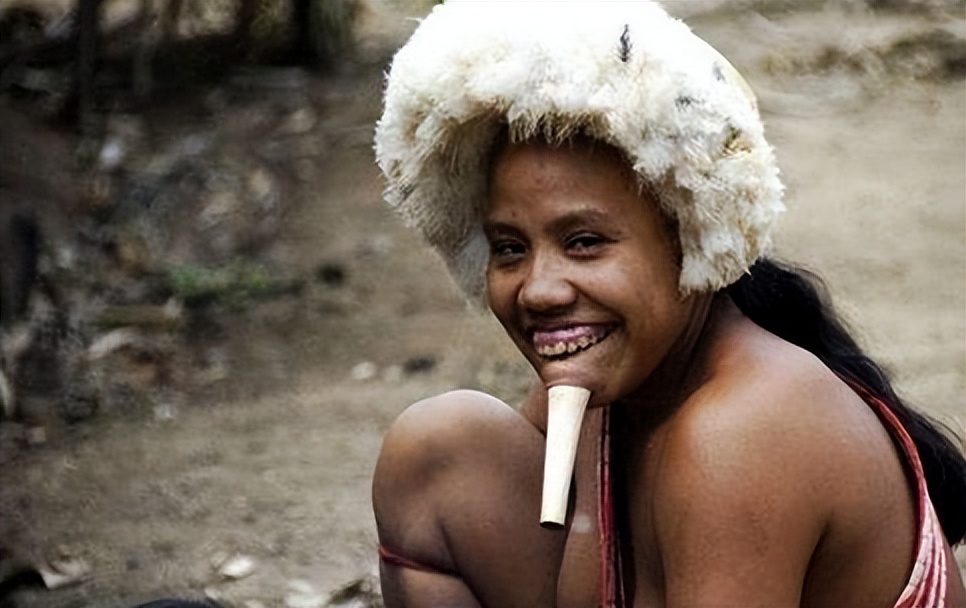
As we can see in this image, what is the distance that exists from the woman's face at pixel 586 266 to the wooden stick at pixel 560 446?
0.8 inches

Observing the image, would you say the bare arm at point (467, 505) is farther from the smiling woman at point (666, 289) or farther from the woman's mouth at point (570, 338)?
the woman's mouth at point (570, 338)

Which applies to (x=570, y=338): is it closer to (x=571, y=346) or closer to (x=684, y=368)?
(x=571, y=346)

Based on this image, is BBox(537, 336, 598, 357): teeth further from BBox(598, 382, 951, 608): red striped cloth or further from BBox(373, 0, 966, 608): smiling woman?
BBox(598, 382, 951, 608): red striped cloth

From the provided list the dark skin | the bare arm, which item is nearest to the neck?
the dark skin

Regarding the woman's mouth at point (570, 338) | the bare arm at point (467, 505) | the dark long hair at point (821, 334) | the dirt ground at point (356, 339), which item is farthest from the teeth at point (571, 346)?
the dirt ground at point (356, 339)

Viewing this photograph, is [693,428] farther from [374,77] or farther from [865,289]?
[374,77]

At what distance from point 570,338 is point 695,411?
0.51 ft

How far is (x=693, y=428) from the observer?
85.1 inches

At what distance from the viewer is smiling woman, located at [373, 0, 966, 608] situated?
2.11 metres

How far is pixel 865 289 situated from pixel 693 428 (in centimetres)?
258

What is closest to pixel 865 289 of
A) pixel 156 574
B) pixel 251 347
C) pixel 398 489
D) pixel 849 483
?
pixel 251 347

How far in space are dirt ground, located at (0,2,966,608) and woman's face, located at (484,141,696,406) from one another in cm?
133

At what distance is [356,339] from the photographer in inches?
178

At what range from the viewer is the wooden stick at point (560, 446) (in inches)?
85.3
